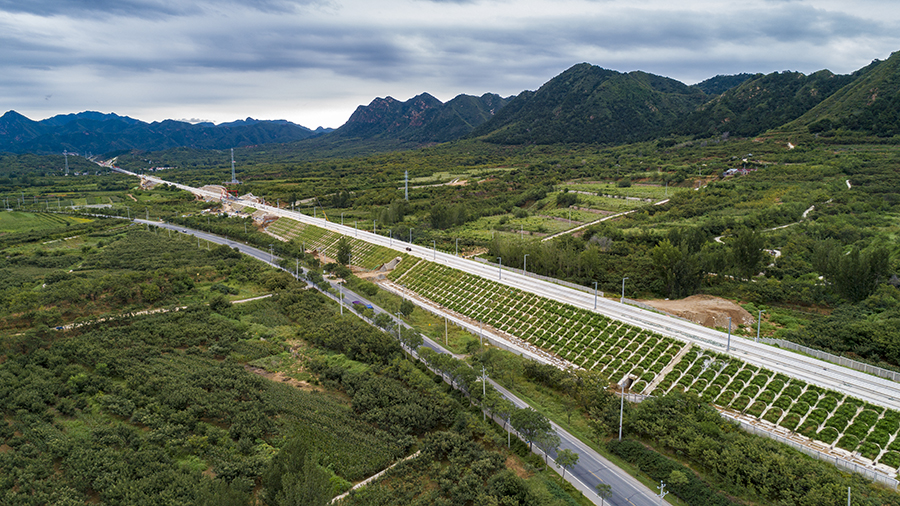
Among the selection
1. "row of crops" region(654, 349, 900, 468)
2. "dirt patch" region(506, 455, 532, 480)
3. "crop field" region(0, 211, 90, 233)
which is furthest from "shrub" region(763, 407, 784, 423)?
"crop field" region(0, 211, 90, 233)

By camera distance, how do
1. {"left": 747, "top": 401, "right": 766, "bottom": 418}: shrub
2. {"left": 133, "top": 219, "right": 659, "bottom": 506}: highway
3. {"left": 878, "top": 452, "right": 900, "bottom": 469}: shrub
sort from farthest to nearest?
1. {"left": 747, "top": 401, "right": 766, "bottom": 418}: shrub
2. {"left": 878, "top": 452, "right": 900, "bottom": 469}: shrub
3. {"left": 133, "top": 219, "right": 659, "bottom": 506}: highway

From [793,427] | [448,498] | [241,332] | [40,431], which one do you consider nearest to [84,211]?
[241,332]

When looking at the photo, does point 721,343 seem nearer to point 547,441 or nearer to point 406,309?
point 547,441

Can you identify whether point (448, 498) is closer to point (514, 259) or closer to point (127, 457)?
point (127, 457)

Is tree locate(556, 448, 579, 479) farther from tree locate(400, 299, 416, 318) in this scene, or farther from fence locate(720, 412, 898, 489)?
tree locate(400, 299, 416, 318)

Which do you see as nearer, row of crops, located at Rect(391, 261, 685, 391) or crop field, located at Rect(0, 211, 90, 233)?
row of crops, located at Rect(391, 261, 685, 391)

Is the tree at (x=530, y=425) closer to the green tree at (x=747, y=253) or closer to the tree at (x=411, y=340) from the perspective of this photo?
the tree at (x=411, y=340)

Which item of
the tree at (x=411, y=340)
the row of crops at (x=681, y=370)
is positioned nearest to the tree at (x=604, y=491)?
the row of crops at (x=681, y=370)
